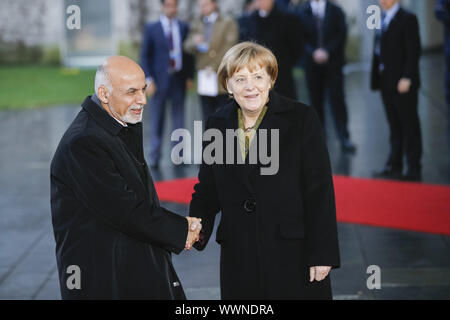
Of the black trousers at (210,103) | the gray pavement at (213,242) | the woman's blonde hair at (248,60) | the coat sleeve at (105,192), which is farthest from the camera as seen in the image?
the black trousers at (210,103)

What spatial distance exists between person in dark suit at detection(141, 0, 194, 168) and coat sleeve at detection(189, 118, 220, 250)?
20.4 feet

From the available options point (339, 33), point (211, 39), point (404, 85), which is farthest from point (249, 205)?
point (339, 33)

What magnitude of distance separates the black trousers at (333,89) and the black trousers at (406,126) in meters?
1.62

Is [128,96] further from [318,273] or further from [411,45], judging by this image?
[411,45]

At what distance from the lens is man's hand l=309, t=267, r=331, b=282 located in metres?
3.69

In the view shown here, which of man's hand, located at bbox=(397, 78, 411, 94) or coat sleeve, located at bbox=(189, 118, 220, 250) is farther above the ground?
man's hand, located at bbox=(397, 78, 411, 94)

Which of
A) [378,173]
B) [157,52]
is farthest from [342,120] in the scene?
[157,52]

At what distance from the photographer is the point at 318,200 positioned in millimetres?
3670

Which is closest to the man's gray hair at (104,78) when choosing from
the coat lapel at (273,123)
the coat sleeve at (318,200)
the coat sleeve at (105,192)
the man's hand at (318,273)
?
the coat sleeve at (105,192)

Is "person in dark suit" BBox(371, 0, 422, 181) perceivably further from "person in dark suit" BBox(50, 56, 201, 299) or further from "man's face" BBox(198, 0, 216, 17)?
"person in dark suit" BBox(50, 56, 201, 299)

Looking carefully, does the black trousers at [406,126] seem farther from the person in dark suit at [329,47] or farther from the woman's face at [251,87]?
the woman's face at [251,87]

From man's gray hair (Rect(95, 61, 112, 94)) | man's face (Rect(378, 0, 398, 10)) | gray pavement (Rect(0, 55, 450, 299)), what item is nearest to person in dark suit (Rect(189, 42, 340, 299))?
man's gray hair (Rect(95, 61, 112, 94))

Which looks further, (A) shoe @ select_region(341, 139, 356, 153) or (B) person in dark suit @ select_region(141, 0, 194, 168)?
(A) shoe @ select_region(341, 139, 356, 153)

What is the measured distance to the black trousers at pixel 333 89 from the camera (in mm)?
10969
